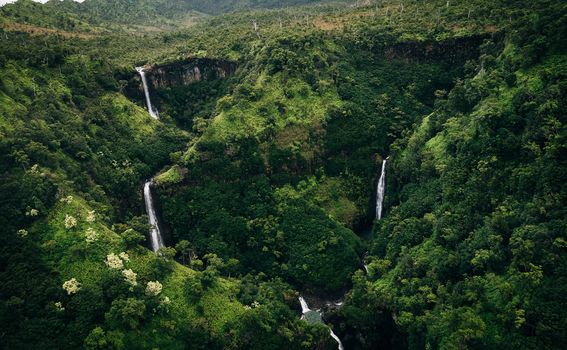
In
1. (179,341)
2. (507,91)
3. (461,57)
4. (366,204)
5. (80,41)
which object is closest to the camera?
(179,341)

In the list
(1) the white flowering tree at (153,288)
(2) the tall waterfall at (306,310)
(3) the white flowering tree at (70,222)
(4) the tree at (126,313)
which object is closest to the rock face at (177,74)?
(3) the white flowering tree at (70,222)

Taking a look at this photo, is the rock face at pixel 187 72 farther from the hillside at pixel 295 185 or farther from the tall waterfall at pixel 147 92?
the tall waterfall at pixel 147 92

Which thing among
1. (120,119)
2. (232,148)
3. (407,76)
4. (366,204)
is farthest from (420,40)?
(120,119)

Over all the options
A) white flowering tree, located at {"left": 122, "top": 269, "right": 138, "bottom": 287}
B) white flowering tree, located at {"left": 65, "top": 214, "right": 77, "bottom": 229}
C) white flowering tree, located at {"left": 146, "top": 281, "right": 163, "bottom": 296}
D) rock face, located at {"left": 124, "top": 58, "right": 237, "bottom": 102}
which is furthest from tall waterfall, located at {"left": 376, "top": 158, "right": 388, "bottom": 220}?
white flowering tree, located at {"left": 65, "top": 214, "right": 77, "bottom": 229}

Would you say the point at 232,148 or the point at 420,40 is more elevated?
the point at 420,40

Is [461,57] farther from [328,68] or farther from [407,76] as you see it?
[328,68]
